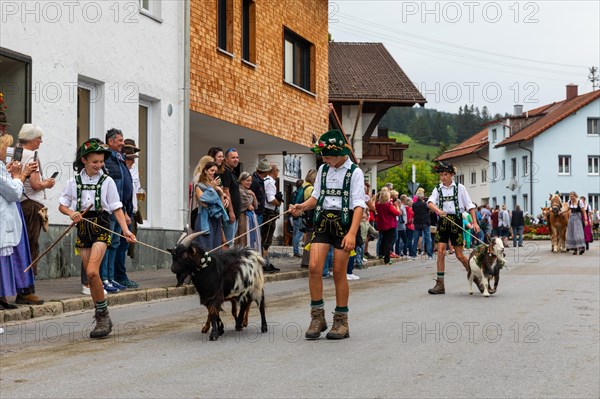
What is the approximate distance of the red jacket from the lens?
23.3 m

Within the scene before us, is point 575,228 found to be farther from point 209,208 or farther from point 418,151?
point 418,151

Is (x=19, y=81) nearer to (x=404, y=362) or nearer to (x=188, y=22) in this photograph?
(x=188, y=22)

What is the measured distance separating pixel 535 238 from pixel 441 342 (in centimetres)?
4717

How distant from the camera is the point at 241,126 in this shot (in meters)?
24.1

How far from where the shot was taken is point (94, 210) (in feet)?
31.0

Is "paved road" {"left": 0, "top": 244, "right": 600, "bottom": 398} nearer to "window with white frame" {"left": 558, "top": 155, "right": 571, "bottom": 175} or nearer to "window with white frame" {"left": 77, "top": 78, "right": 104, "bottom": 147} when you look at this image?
"window with white frame" {"left": 77, "top": 78, "right": 104, "bottom": 147}

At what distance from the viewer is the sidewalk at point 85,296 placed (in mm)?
10938

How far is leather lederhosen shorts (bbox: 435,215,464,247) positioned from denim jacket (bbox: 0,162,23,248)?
6785 mm

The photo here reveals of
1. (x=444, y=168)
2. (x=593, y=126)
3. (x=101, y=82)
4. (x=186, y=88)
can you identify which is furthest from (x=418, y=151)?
(x=444, y=168)

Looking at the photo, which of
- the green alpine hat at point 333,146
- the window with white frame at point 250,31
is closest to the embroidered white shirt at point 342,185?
the green alpine hat at point 333,146

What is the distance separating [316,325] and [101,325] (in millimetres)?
2069

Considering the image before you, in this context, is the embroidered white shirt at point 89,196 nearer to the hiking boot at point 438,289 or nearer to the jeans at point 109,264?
the jeans at point 109,264

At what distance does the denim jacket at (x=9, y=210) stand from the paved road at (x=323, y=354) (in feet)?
3.15

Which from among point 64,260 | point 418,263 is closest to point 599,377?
point 64,260
